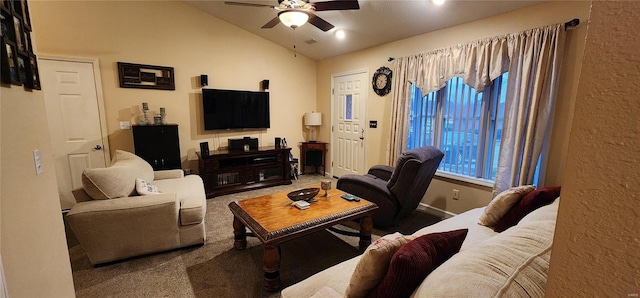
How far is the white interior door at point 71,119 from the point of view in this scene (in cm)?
333

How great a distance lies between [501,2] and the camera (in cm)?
257

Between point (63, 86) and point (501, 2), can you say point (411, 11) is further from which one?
point (63, 86)

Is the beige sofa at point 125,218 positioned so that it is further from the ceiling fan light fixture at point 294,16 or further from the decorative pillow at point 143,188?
the ceiling fan light fixture at point 294,16

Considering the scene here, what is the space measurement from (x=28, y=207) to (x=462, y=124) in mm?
3669

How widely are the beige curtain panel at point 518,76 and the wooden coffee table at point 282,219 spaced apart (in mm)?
1580

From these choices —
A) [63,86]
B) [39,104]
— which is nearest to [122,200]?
[39,104]

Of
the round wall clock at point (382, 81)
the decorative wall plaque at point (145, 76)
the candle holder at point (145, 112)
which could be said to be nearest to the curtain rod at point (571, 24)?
the round wall clock at point (382, 81)

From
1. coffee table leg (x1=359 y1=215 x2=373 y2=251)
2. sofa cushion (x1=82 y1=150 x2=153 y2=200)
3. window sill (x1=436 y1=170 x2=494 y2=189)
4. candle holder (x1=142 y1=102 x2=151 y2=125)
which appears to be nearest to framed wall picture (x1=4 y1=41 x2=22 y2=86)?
sofa cushion (x1=82 y1=150 x2=153 y2=200)

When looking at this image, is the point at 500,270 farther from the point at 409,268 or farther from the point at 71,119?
the point at 71,119

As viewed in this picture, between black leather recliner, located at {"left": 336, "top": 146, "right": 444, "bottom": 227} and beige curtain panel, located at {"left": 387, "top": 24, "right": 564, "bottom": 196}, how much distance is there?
0.71m

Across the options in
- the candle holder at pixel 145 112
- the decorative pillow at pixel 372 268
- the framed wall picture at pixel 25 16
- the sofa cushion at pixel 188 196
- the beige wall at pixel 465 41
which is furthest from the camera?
the candle holder at pixel 145 112

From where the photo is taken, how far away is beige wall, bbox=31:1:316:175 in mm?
3355

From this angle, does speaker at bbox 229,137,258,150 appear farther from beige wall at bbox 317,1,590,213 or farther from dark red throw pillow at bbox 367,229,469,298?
dark red throw pillow at bbox 367,229,469,298

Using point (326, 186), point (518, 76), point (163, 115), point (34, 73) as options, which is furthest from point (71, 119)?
point (518, 76)
